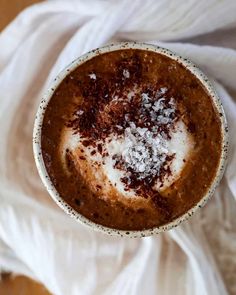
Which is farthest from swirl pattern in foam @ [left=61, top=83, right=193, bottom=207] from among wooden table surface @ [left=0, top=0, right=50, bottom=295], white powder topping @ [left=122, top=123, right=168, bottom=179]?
wooden table surface @ [left=0, top=0, right=50, bottom=295]

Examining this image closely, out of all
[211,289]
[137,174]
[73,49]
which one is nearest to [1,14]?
[73,49]

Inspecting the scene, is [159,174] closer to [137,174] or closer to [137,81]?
[137,174]

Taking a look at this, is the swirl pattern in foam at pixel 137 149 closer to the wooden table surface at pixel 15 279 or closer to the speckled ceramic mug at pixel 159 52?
the speckled ceramic mug at pixel 159 52

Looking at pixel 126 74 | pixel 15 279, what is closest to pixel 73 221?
pixel 15 279

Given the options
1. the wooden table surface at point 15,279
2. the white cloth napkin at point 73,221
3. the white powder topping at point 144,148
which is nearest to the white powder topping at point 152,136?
the white powder topping at point 144,148

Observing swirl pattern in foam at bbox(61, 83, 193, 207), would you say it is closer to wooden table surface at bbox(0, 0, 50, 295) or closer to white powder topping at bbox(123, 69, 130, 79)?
white powder topping at bbox(123, 69, 130, 79)
